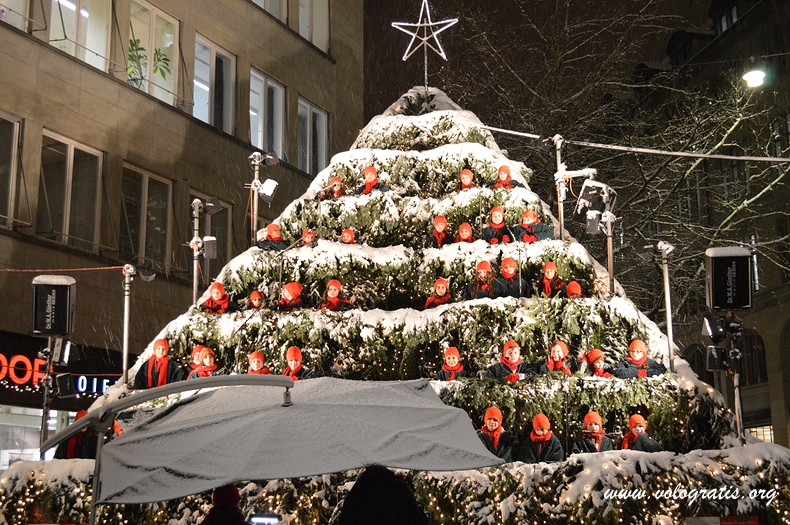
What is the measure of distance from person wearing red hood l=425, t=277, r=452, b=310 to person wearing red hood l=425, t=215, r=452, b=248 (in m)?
1.15

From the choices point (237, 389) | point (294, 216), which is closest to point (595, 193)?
point (294, 216)

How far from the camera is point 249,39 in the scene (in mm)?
26734

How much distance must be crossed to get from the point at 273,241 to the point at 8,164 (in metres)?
6.38

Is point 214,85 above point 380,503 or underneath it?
above

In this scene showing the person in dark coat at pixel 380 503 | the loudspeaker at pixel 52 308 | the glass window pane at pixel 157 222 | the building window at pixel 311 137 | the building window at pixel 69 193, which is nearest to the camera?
the person in dark coat at pixel 380 503

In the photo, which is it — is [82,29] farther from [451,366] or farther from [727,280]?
[727,280]

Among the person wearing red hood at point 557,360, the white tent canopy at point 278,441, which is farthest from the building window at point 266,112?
the white tent canopy at point 278,441

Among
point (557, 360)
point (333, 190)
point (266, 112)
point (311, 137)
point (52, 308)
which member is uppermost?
point (266, 112)

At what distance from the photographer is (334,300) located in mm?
14234

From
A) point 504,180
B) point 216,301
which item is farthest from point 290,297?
point 504,180

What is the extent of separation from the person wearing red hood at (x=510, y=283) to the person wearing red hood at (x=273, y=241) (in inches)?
152

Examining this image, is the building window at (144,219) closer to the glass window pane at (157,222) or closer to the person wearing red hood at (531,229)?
the glass window pane at (157,222)

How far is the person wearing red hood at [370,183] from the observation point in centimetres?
1620

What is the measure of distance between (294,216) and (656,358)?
256 inches
